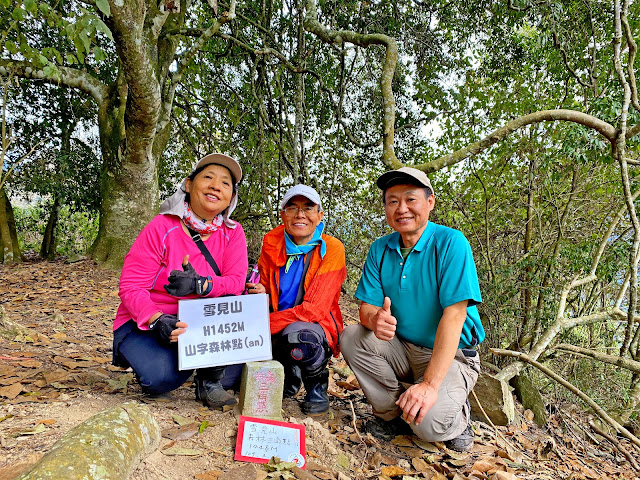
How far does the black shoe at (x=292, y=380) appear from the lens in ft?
10.0

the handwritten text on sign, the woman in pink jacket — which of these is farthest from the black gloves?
the handwritten text on sign

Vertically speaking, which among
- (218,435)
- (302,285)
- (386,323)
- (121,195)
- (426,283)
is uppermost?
(121,195)

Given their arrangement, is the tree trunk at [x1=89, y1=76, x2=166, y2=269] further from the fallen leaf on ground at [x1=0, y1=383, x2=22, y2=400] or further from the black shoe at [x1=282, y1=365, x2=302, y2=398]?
the black shoe at [x1=282, y1=365, x2=302, y2=398]

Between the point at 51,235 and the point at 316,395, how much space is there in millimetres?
9536

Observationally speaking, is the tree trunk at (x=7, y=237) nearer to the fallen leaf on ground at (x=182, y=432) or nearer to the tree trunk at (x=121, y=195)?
the tree trunk at (x=121, y=195)

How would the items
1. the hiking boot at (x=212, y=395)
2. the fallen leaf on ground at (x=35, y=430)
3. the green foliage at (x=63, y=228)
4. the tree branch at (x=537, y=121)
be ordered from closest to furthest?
the fallen leaf on ground at (x=35, y=430)
the hiking boot at (x=212, y=395)
the tree branch at (x=537, y=121)
the green foliage at (x=63, y=228)

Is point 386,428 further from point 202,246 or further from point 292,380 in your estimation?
point 202,246

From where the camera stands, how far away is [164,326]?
8.32ft

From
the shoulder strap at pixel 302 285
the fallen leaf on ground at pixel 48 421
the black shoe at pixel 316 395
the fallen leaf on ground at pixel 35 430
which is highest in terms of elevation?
the shoulder strap at pixel 302 285

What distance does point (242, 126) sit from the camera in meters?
8.50

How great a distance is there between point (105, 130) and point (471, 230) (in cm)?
659

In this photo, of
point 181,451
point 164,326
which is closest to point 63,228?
point 164,326

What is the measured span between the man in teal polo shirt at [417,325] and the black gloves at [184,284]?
1.05 meters

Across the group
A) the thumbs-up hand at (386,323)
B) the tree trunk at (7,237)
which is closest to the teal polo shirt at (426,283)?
the thumbs-up hand at (386,323)
